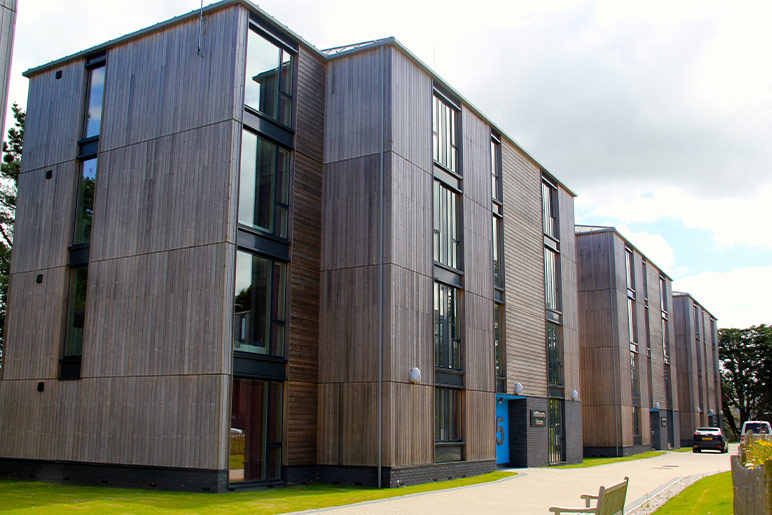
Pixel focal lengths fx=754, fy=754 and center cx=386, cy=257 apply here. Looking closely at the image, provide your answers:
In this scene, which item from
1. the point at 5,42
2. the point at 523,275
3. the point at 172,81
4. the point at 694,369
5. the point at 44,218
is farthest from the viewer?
the point at 694,369

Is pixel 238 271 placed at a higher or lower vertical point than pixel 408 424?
higher

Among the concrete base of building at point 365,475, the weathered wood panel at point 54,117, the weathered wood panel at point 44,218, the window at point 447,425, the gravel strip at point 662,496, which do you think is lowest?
the gravel strip at point 662,496

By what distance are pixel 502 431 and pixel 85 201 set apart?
14.7 m

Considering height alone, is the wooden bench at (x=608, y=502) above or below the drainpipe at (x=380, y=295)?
below

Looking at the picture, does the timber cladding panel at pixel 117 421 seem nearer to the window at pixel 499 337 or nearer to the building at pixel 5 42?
the building at pixel 5 42

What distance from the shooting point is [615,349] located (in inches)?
1410

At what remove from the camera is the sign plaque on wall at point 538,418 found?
83.7 feet

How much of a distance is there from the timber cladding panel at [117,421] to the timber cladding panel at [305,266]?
2.47 meters

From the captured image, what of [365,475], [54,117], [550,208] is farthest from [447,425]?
[54,117]

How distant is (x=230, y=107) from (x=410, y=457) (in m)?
9.03

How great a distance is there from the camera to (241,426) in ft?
52.0

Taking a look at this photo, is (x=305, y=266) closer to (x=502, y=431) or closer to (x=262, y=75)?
(x=262, y=75)

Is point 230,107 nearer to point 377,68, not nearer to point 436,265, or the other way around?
point 377,68

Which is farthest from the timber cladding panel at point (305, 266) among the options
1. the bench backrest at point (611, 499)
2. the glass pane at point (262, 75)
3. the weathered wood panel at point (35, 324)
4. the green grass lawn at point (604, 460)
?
the green grass lawn at point (604, 460)
